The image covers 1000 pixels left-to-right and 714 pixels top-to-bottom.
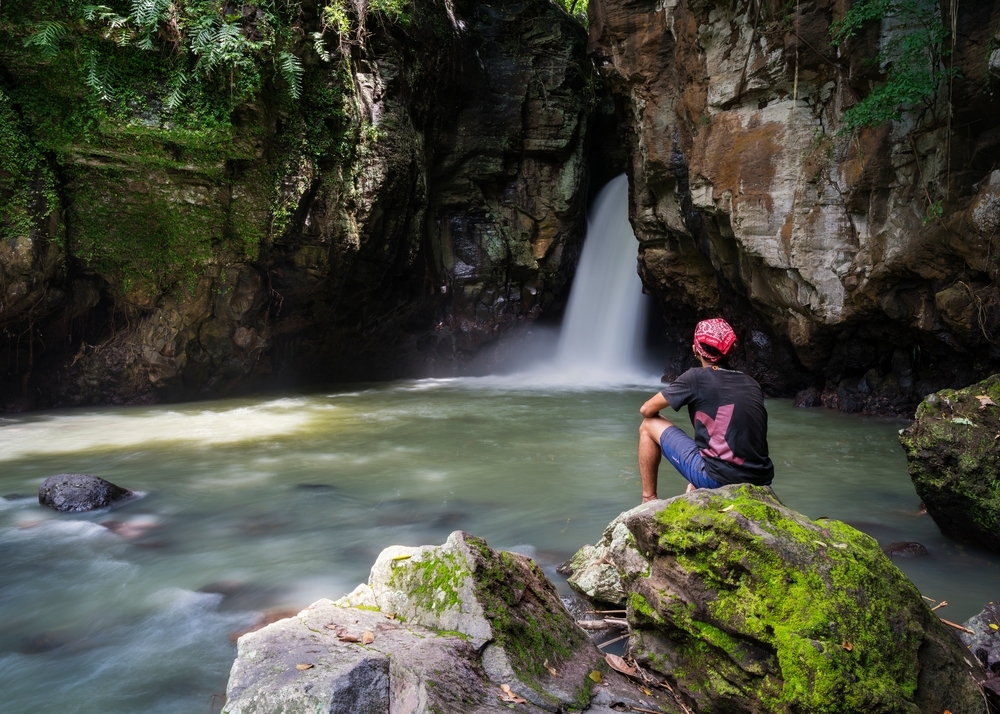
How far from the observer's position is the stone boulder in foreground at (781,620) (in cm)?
200

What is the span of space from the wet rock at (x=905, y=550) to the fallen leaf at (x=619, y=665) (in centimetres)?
240

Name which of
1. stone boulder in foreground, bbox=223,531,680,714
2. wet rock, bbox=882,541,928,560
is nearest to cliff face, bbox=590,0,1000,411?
wet rock, bbox=882,541,928,560

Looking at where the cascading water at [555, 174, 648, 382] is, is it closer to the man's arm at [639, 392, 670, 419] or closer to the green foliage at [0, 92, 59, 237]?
the green foliage at [0, 92, 59, 237]

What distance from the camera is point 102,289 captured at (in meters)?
9.83

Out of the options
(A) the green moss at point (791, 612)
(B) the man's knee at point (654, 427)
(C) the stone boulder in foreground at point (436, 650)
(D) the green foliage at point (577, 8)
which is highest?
(D) the green foliage at point (577, 8)

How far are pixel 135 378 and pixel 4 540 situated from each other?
6429 mm

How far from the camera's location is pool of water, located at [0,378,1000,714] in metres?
3.05

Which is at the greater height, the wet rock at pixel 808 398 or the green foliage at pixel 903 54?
the green foliage at pixel 903 54

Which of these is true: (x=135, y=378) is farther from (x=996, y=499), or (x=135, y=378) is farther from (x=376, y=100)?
(x=996, y=499)

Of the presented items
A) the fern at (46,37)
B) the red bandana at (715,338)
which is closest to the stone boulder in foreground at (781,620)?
the red bandana at (715,338)

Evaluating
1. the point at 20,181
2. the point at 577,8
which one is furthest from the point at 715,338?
the point at 577,8

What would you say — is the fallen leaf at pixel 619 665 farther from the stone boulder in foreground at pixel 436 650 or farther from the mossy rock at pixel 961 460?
the mossy rock at pixel 961 460

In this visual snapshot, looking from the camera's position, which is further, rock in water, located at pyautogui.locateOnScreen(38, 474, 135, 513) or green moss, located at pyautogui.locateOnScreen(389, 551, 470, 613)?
rock in water, located at pyautogui.locateOnScreen(38, 474, 135, 513)

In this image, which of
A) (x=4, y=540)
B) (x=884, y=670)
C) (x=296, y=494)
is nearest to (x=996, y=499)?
(x=884, y=670)
